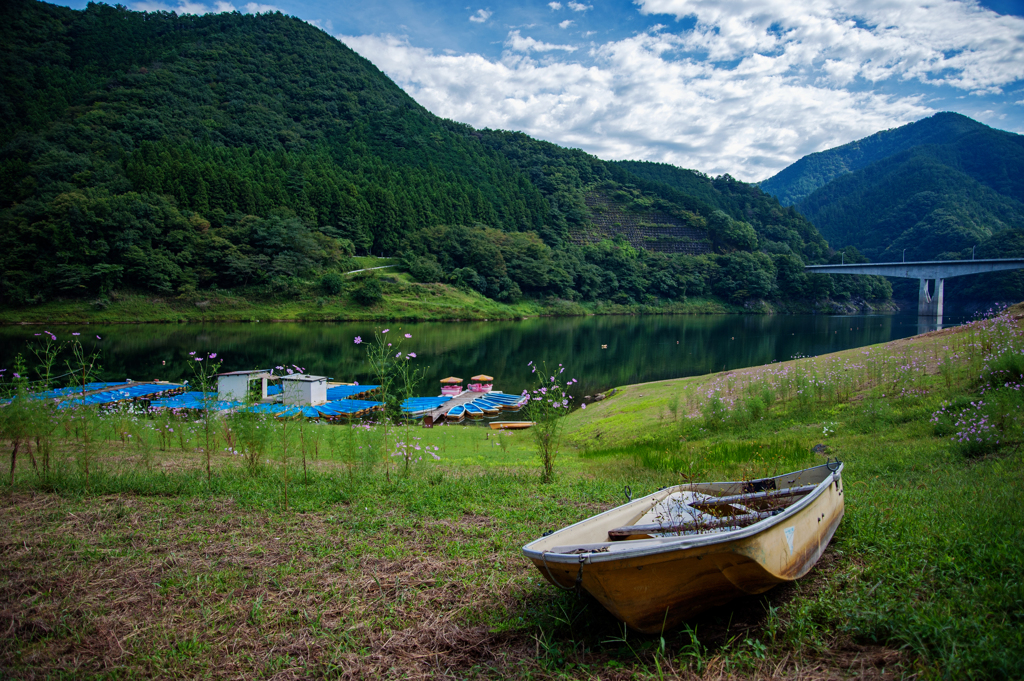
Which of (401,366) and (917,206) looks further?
(917,206)

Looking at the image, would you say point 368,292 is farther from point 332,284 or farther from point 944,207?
point 944,207

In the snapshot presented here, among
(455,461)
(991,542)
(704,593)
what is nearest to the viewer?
→ (704,593)

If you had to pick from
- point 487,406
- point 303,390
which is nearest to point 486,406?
point 487,406

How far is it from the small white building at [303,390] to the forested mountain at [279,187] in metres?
44.6

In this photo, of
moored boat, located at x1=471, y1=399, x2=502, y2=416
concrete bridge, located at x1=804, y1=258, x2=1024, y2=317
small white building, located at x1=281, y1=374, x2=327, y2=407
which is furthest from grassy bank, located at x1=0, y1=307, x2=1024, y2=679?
concrete bridge, located at x1=804, y1=258, x2=1024, y2=317

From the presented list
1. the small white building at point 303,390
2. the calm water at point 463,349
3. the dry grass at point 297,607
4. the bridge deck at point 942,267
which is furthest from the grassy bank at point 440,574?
the bridge deck at point 942,267

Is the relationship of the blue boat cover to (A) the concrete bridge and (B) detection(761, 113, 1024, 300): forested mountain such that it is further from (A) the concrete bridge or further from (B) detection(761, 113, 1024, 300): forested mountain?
(B) detection(761, 113, 1024, 300): forested mountain

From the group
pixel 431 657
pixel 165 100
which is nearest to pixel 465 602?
pixel 431 657

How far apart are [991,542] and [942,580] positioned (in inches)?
30.8

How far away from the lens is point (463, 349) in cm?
3947

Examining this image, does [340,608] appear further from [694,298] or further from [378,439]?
[694,298]

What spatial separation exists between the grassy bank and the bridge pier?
293 ft

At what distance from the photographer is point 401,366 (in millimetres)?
8039

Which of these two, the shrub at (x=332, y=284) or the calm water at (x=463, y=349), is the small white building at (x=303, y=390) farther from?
the shrub at (x=332, y=284)
